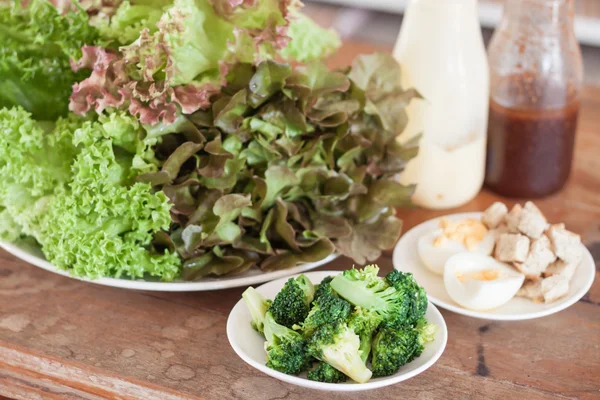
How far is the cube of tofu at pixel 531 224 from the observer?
127cm

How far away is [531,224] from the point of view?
127 cm

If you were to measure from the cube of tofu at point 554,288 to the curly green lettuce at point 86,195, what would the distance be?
0.64 m

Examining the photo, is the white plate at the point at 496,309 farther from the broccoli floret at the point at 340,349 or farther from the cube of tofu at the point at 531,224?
the broccoli floret at the point at 340,349

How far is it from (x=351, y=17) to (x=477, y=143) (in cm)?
274

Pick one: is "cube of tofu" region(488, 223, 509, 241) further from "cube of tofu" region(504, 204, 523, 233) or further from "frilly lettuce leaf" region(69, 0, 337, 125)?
"frilly lettuce leaf" region(69, 0, 337, 125)

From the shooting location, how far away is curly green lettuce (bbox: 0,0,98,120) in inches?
50.7

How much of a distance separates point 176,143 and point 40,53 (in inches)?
13.5

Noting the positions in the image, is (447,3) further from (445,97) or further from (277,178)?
(277,178)

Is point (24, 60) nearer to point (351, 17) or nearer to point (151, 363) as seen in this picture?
point (151, 363)

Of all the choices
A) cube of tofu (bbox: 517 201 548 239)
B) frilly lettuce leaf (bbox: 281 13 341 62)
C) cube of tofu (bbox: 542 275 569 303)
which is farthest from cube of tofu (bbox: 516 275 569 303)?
frilly lettuce leaf (bbox: 281 13 341 62)

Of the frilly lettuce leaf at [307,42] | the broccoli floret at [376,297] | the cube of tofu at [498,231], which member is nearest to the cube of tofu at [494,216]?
the cube of tofu at [498,231]

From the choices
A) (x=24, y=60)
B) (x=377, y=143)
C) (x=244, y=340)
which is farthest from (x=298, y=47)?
(x=244, y=340)

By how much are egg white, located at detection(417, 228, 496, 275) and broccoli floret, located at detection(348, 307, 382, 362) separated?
271mm

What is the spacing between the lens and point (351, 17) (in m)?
4.11
